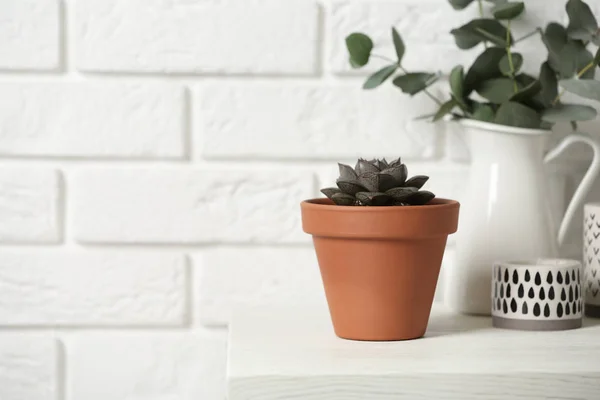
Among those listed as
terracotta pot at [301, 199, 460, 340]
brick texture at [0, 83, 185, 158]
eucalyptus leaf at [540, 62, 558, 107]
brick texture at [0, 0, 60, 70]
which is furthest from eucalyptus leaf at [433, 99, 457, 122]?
brick texture at [0, 0, 60, 70]

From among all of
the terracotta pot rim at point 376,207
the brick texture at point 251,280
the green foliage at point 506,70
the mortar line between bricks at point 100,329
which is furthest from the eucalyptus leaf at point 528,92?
the mortar line between bricks at point 100,329

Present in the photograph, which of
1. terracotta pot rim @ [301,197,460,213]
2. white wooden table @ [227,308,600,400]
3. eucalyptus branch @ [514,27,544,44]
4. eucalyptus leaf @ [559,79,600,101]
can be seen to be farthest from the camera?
eucalyptus branch @ [514,27,544,44]

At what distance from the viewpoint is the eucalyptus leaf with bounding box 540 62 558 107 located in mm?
945

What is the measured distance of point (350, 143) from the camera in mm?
1035

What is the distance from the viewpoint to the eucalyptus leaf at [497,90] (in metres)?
0.96

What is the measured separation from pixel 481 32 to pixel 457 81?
73 mm

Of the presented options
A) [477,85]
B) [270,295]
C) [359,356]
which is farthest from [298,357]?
[477,85]

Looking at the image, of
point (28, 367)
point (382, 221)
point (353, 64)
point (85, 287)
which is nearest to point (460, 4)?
point (353, 64)

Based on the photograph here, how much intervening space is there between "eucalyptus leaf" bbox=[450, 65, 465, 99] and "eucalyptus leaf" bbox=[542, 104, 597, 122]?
10 cm

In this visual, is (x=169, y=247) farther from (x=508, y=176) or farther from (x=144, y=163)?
(x=508, y=176)

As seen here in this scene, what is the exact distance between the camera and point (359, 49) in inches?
38.6

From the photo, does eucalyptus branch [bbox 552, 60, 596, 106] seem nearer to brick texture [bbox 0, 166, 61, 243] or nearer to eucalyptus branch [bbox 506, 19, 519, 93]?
eucalyptus branch [bbox 506, 19, 519, 93]

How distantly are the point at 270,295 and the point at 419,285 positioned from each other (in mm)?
300

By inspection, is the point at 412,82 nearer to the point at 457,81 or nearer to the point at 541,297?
the point at 457,81
